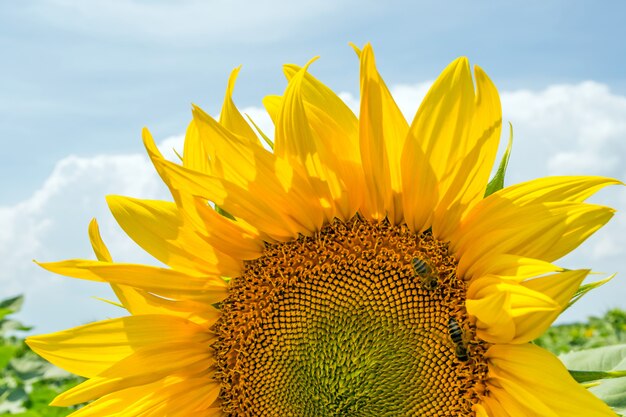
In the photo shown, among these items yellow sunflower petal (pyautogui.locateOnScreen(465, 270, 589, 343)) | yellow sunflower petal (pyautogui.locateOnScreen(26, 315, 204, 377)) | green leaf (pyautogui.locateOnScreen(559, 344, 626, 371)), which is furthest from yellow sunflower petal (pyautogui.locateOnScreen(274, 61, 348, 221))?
green leaf (pyautogui.locateOnScreen(559, 344, 626, 371))

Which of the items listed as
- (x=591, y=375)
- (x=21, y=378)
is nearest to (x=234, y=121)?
(x=591, y=375)

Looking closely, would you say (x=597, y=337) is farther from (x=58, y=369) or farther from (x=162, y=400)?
(x=162, y=400)

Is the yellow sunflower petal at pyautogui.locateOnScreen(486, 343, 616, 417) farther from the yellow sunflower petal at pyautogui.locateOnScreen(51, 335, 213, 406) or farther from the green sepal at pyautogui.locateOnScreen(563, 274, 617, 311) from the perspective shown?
the yellow sunflower petal at pyautogui.locateOnScreen(51, 335, 213, 406)

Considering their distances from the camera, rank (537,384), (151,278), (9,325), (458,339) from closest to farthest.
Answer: (537,384), (458,339), (151,278), (9,325)

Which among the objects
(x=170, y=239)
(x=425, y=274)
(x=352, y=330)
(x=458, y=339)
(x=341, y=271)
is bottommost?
(x=458, y=339)

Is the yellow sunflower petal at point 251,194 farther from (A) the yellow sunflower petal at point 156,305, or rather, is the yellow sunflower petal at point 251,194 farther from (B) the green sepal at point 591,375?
(B) the green sepal at point 591,375

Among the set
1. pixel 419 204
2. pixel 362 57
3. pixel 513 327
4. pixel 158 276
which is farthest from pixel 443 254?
pixel 158 276
